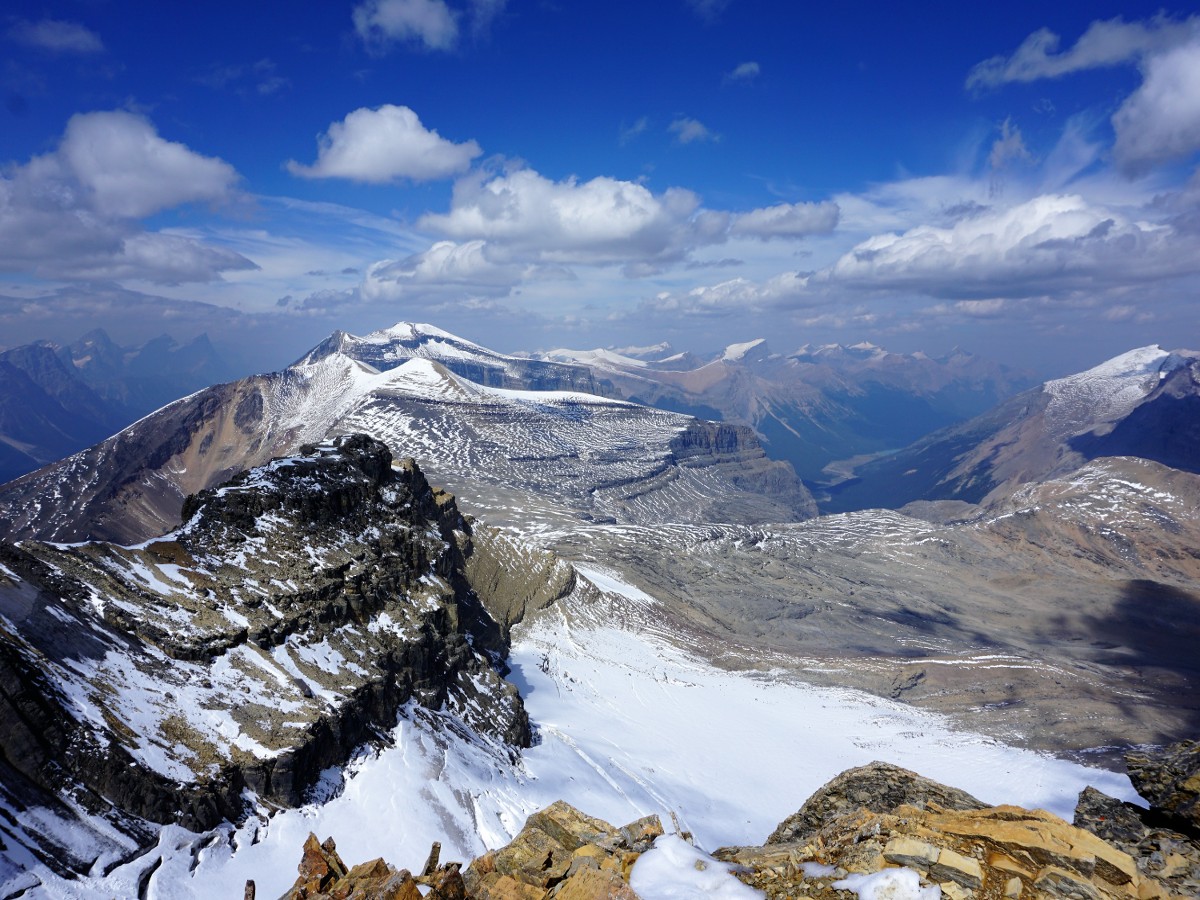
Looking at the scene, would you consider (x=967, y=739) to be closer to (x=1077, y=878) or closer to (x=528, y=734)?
(x=528, y=734)

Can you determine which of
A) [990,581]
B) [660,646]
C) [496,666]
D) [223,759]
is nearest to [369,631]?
[223,759]

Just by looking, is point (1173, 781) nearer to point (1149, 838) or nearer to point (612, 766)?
point (1149, 838)

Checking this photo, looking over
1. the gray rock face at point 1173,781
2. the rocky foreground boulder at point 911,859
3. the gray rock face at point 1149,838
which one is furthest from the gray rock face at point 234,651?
the gray rock face at point 1173,781

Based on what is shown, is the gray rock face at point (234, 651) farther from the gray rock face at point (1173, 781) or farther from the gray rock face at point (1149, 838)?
the gray rock face at point (1173, 781)

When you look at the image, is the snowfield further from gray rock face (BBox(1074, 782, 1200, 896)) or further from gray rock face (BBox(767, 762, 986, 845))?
gray rock face (BBox(1074, 782, 1200, 896))

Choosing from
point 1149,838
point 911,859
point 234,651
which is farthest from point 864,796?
point 234,651

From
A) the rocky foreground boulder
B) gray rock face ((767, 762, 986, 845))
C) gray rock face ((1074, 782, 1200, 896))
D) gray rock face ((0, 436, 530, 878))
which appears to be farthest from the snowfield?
gray rock face ((1074, 782, 1200, 896))
